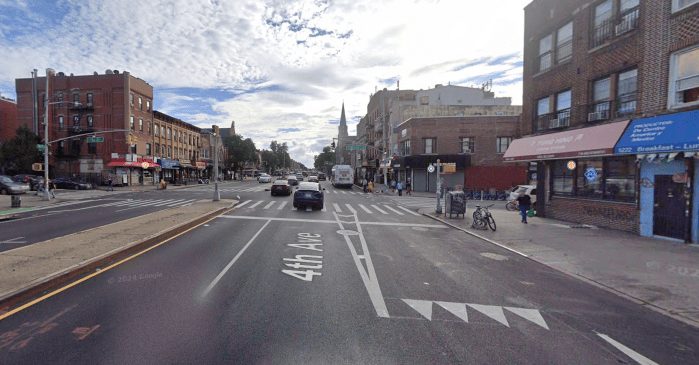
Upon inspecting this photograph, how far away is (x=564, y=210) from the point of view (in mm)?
15797

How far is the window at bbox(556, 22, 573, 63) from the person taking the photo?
50.3 feet

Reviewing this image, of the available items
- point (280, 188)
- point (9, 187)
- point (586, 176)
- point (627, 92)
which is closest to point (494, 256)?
point (586, 176)

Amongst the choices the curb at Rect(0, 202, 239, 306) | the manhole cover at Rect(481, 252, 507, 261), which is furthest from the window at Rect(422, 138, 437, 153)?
the curb at Rect(0, 202, 239, 306)

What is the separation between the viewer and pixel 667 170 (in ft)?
36.4

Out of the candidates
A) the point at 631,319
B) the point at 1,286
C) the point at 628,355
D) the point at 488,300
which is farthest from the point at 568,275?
the point at 1,286

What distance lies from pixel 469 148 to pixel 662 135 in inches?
1106

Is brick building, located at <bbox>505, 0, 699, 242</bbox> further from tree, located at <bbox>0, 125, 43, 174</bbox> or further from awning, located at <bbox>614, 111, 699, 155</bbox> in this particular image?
tree, located at <bbox>0, 125, 43, 174</bbox>

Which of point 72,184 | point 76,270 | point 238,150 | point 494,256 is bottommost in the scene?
point 494,256

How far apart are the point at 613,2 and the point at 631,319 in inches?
555

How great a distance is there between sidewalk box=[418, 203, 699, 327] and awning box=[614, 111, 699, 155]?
316 centimetres

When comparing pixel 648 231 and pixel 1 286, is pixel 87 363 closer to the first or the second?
pixel 1 286

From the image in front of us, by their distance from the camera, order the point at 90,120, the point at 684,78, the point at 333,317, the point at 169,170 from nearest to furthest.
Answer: the point at 333,317
the point at 684,78
the point at 90,120
the point at 169,170

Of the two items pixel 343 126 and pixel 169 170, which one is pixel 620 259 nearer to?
pixel 169 170

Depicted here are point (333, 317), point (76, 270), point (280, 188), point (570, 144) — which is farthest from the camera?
point (280, 188)
